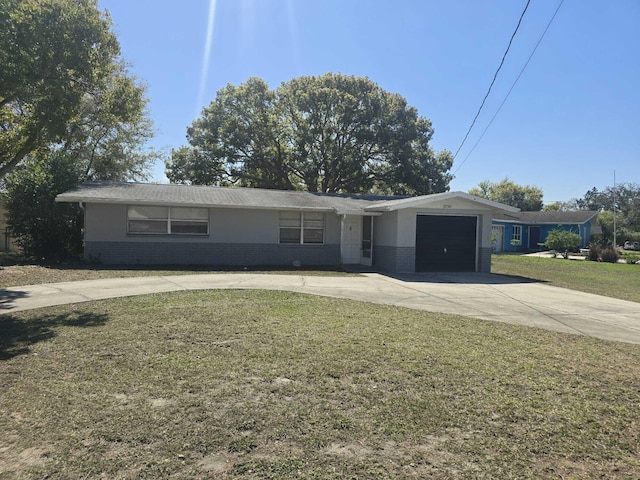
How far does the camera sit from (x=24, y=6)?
→ 8805 mm

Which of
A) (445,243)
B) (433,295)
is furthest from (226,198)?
(433,295)

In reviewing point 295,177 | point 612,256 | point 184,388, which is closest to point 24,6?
point 184,388

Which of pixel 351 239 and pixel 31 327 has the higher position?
pixel 351 239

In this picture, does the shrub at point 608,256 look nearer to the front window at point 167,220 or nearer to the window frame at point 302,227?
the window frame at point 302,227

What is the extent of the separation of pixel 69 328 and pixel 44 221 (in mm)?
12284

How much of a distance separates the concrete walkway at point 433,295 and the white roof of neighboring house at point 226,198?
131 inches

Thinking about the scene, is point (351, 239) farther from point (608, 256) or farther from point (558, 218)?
point (558, 218)

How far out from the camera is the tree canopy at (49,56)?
28.5 ft

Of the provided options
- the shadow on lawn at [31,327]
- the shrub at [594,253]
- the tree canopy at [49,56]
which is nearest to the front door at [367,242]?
the tree canopy at [49,56]

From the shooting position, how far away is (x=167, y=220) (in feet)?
52.6

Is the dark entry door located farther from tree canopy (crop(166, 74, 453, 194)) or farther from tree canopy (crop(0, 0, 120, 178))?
tree canopy (crop(0, 0, 120, 178))

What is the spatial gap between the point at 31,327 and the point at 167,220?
9.80 metres

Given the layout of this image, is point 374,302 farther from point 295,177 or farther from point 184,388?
point 295,177

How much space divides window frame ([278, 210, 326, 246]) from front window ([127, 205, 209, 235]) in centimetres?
293
